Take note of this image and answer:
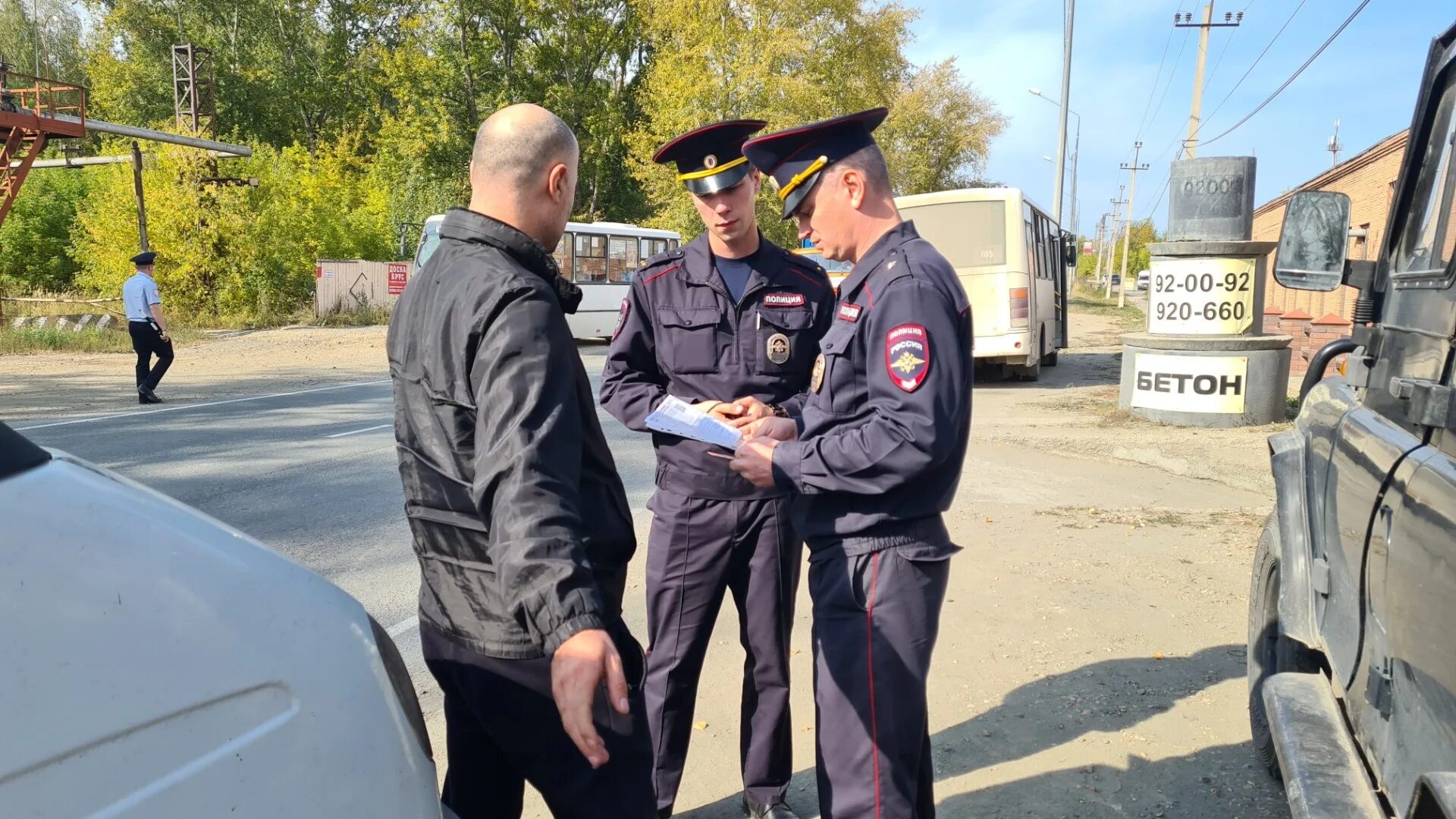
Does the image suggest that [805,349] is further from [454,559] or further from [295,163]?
[295,163]

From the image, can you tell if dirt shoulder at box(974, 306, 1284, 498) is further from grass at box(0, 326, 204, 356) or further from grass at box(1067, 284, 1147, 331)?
grass at box(0, 326, 204, 356)

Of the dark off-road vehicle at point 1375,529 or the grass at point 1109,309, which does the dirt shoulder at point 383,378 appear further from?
the grass at point 1109,309

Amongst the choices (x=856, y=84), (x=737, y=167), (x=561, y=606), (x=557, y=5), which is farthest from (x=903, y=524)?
(x=557, y=5)

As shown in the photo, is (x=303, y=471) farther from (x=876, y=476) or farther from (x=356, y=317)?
(x=356, y=317)

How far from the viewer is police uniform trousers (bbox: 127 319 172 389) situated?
1241 cm

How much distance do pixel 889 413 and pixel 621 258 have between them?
22.5 meters

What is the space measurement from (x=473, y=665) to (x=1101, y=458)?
7.93 m

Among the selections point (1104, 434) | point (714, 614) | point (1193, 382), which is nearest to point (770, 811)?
point (714, 614)

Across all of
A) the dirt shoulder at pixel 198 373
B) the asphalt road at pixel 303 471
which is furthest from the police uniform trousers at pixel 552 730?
the dirt shoulder at pixel 198 373

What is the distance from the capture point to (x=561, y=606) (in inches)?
64.2

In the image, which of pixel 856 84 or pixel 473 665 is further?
pixel 856 84

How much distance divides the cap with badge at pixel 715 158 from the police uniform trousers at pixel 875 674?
4.50 ft

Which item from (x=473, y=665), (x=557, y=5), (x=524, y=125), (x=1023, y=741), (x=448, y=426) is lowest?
(x=1023, y=741)

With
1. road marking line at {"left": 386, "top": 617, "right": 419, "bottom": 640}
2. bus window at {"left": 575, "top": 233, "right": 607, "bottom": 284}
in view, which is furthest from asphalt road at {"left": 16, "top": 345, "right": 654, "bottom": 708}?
bus window at {"left": 575, "top": 233, "right": 607, "bottom": 284}
